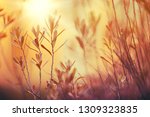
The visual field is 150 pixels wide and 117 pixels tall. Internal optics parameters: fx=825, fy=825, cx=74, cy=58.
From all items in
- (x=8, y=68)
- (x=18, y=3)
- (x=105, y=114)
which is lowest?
(x=105, y=114)

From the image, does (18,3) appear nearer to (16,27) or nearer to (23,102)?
(16,27)

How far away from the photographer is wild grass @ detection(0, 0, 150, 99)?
10.5 ft

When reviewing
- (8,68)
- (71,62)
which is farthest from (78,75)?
(8,68)

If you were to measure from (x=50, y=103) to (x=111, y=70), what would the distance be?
269 mm

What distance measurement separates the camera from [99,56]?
320 cm

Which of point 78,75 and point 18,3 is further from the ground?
point 18,3

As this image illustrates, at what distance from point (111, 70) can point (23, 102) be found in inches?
14.3

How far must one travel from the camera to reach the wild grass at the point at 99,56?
320 centimetres

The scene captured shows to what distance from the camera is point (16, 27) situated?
10.5 ft

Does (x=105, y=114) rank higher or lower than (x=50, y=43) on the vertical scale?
lower

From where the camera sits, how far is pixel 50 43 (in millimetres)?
3205

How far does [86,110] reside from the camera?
319 cm

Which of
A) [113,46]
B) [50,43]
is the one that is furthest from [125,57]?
[50,43]

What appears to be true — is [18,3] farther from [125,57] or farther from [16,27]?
[125,57]
